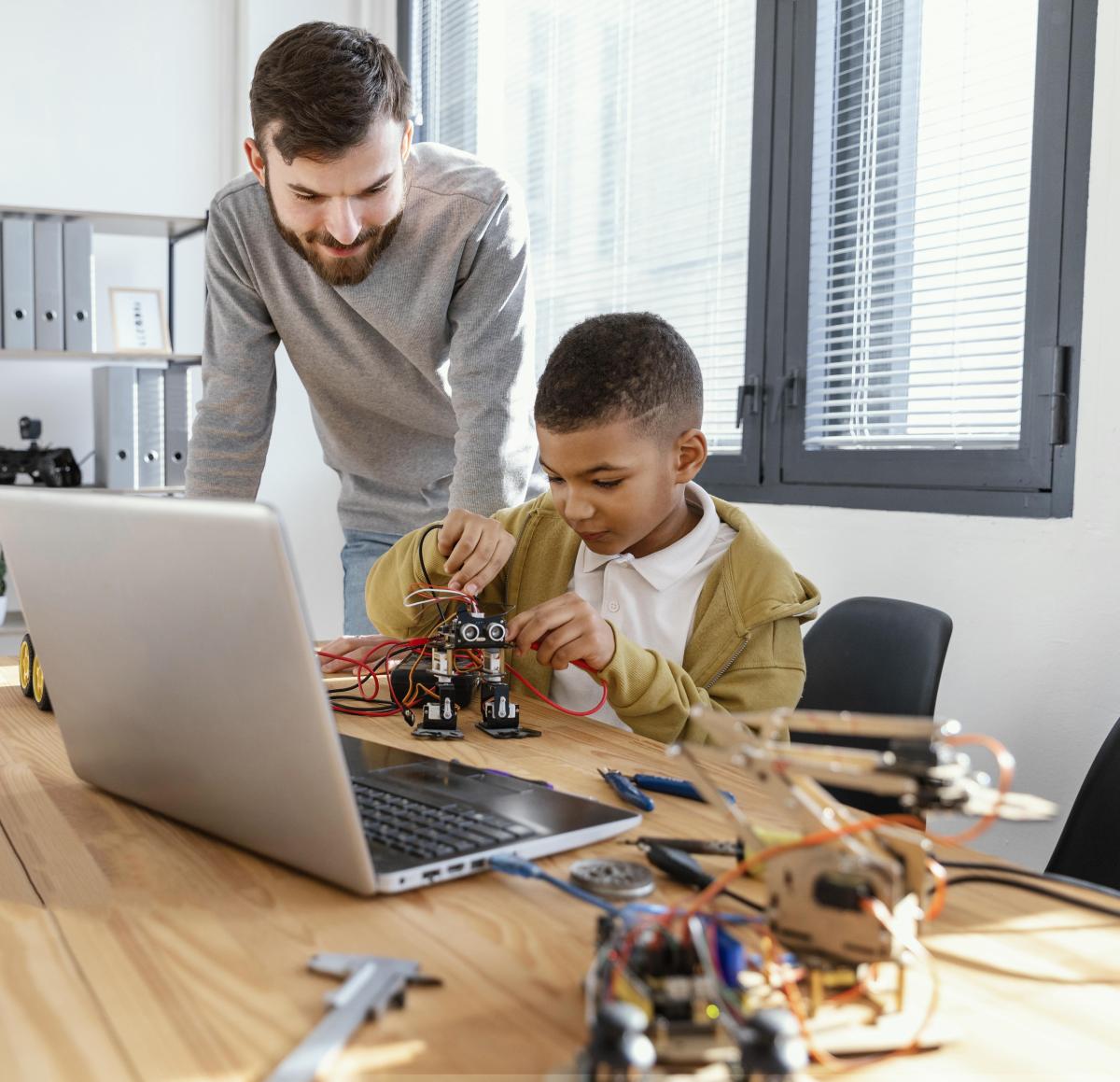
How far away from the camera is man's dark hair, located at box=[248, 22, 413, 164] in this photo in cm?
159

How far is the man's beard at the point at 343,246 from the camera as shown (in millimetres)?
1798

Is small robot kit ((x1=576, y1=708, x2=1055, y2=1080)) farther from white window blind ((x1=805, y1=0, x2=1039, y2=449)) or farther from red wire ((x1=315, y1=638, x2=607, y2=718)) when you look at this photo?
white window blind ((x1=805, y1=0, x2=1039, y2=449))

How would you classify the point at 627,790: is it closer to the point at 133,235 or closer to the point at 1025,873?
the point at 1025,873

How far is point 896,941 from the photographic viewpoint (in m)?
0.58

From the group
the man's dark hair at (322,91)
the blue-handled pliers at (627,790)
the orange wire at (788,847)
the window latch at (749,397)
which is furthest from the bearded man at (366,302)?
the orange wire at (788,847)

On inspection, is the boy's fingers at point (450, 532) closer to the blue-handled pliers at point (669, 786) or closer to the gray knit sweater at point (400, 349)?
the gray knit sweater at point (400, 349)

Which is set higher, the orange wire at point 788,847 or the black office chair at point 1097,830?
the orange wire at point 788,847

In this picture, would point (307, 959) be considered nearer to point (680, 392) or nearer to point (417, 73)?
point (680, 392)

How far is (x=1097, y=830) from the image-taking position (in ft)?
4.07

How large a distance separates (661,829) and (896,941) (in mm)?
319

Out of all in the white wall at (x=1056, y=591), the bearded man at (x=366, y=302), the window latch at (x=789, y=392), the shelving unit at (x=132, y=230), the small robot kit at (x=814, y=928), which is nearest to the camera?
the small robot kit at (x=814, y=928)

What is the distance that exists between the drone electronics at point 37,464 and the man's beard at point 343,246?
152cm

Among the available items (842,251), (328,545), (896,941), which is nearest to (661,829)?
(896,941)

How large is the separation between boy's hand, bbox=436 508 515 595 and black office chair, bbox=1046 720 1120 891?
0.69 m
